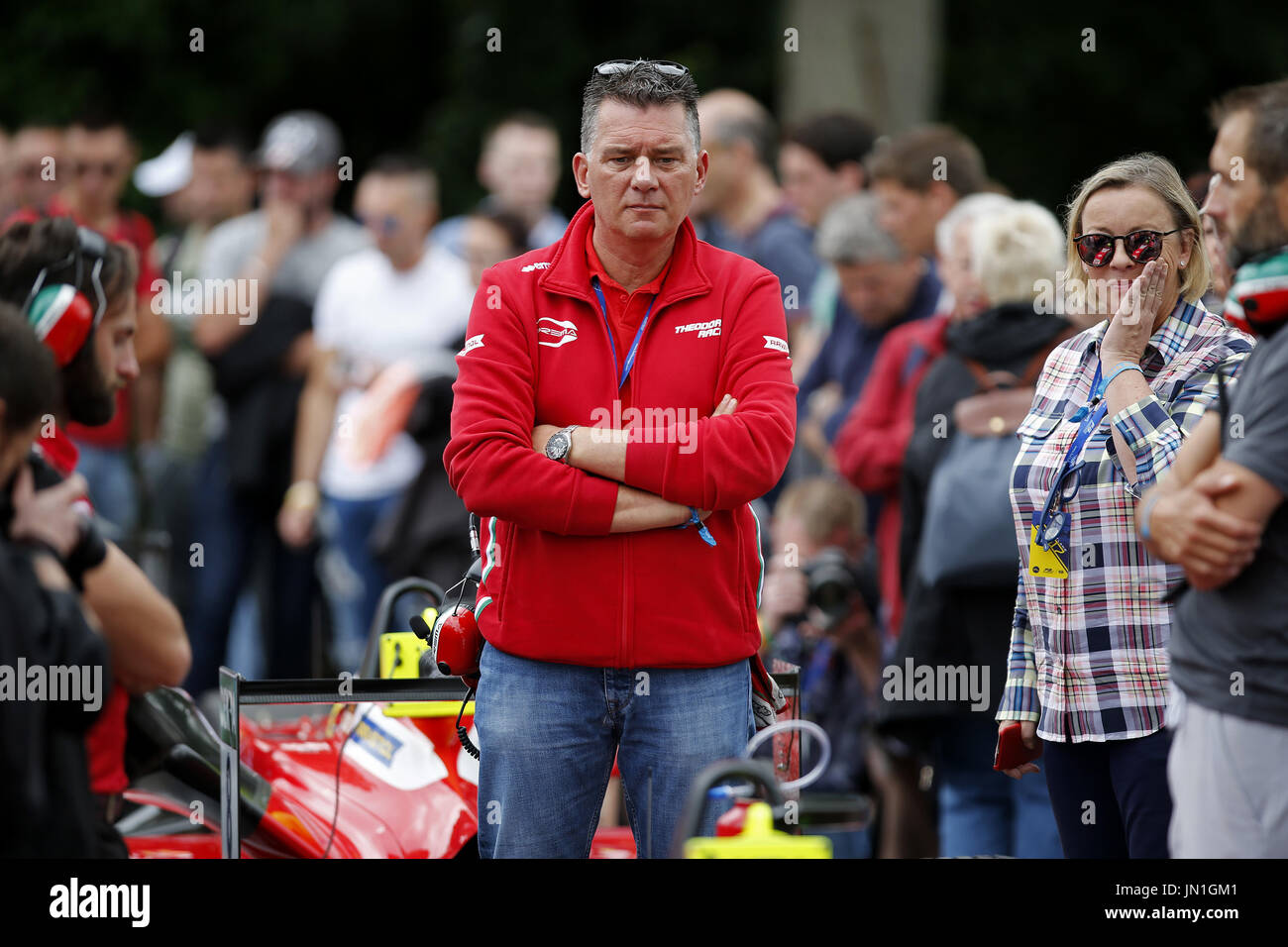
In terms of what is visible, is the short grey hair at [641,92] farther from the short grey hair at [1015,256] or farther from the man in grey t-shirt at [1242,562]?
the short grey hair at [1015,256]

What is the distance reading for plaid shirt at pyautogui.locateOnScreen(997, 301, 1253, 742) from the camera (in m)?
3.54

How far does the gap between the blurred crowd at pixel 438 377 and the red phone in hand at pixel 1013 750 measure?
37.9 inches

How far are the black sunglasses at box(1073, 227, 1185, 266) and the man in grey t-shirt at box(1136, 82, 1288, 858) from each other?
45 centimetres

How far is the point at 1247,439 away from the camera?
3004 mm

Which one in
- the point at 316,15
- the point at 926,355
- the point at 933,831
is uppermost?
the point at 316,15

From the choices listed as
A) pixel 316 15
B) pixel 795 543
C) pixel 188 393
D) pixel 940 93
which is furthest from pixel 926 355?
pixel 316 15

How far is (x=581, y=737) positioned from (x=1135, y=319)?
4.53 feet

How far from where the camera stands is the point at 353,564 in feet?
26.1

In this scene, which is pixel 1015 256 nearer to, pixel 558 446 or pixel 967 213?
pixel 967 213

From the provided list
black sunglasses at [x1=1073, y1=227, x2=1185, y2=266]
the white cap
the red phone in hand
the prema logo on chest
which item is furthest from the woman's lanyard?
the white cap

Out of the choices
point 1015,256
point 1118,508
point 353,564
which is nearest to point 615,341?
point 1118,508

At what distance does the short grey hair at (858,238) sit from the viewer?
6.41 metres
